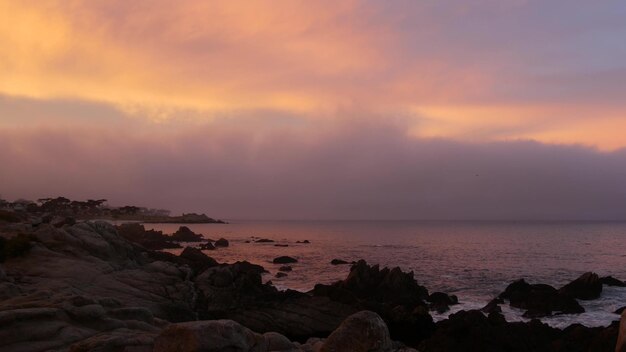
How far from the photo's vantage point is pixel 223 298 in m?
35.8

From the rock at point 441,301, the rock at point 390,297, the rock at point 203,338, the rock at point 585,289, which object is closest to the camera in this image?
the rock at point 203,338

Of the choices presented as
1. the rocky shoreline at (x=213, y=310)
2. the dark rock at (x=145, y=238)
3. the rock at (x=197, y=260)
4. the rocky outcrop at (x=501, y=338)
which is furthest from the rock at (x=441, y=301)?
the dark rock at (x=145, y=238)

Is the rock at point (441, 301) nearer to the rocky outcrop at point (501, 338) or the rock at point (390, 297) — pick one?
the rock at point (390, 297)

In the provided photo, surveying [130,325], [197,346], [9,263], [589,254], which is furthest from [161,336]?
[589,254]

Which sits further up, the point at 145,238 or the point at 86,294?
the point at 86,294

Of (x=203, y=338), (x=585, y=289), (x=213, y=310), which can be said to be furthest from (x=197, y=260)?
(x=203, y=338)

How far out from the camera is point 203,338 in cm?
1083

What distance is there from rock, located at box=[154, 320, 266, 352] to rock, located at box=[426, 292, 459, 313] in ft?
111

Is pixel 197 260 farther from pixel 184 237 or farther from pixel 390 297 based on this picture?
pixel 184 237

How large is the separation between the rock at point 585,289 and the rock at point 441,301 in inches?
469

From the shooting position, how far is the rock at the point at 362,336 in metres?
12.5

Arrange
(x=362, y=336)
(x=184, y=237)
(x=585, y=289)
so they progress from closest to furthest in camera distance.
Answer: (x=362, y=336) → (x=585, y=289) → (x=184, y=237)

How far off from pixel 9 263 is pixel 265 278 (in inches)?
1381

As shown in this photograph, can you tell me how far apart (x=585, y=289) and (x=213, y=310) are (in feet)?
125
